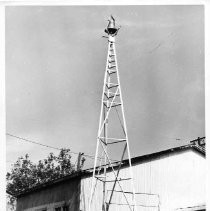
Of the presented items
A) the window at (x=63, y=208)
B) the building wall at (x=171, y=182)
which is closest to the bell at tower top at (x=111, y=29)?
the building wall at (x=171, y=182)

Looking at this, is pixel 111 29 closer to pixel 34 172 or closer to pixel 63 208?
pixel 63 208

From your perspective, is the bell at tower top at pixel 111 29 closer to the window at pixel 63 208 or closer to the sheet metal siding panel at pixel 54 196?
the sheet metal siding panel at pixel 54 196

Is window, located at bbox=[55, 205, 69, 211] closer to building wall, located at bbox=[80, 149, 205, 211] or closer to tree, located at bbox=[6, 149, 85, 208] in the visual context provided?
building wall, located at bbox=[80, 149, 205, 211]

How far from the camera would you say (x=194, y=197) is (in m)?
18.6

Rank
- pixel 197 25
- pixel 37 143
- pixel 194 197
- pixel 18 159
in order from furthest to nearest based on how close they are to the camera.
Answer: pixel 18 159 → pixel 37 143 → pixel 194 197 → pixel 197 25

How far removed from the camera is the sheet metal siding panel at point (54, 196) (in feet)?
71.2

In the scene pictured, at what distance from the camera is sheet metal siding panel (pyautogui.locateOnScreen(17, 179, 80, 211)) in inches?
854

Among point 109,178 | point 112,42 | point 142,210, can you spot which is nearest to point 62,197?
point 109,178

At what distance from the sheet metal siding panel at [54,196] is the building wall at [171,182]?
3236 mm

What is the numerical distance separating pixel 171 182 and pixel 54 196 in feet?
28.1

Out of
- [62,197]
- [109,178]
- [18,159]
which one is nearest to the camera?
[109,178]
